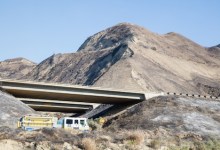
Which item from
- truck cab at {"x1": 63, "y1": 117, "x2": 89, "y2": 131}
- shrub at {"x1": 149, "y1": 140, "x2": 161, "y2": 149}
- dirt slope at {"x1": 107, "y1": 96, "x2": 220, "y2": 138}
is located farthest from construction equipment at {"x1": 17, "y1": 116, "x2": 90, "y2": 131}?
shrub at {"x1": 149, "y1": 140, "x2": 161, "y2": 149}

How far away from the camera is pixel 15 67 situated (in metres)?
184

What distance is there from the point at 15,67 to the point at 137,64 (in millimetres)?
88191

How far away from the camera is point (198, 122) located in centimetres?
4788

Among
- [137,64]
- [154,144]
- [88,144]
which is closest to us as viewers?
[88,144]

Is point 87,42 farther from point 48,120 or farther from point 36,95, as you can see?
point 48,120

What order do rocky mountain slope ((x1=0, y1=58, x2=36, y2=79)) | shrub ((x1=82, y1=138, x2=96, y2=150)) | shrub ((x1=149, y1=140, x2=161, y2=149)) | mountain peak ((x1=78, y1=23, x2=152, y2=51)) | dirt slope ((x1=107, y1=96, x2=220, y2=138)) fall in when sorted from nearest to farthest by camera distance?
shrub ((x1=82, y1=138, x2=96, y2=150)) < shrub ((x1=149, y1=140, x2=161, y2=149)) < dirt slope ((x1=107, y1=96, x2=220, y2=138)) < mountain peak ((x1=78, y1=23, x2=152, y2=51)) < rocky mountain slope ((x1=0, y1=58, x2=36, y2=79))

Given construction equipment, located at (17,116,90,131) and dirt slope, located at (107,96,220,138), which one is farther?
dirt slope, located at (107,96,220,138)

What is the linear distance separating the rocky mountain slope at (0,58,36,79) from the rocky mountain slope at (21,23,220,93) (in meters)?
9.32

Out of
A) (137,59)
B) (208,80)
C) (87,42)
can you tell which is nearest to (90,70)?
(137,59)

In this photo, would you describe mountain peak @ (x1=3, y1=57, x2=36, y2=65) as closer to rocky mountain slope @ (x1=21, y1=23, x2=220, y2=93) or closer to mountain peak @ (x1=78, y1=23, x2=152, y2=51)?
rocky mountain slope @ (x1=21, y1=23, x2=220, y2=93)

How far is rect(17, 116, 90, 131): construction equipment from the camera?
125 feet

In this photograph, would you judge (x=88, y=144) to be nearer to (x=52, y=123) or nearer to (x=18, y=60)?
(x=52, y=123)

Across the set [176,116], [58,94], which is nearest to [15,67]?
[58,94]

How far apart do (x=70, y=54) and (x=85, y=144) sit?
14014 cm
